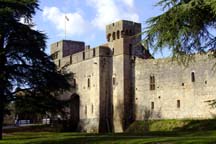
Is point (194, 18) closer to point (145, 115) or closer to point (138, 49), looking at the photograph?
point (145, 115)

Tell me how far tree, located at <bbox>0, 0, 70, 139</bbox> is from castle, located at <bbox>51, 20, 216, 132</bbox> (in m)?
16.1

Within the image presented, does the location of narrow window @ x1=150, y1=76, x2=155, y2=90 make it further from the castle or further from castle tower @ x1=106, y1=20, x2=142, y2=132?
castle tower @ x1=106, y1=20, x2=142, y2=132

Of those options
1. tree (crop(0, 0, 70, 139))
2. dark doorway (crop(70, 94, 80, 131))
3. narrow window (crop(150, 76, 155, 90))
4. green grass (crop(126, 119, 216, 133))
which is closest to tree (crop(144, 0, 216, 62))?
tree (crop(0, 0, 70, 139))

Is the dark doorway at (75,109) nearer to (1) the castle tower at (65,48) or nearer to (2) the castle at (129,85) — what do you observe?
(2) the castle at (129,85)

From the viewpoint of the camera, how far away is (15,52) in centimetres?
3056

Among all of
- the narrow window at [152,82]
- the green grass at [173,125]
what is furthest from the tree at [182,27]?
the narrow window at [152,82]

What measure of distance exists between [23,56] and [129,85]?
22.0 metres

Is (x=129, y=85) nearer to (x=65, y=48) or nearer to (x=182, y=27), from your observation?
(x=65, y=48)

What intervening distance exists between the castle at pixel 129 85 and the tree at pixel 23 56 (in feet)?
52.9

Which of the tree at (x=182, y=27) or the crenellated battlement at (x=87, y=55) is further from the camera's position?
the crenellated battlement at (x=87, y=55)

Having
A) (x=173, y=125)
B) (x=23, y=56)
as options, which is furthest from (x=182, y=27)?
(x=173, y=125)

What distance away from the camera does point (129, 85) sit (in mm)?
51594

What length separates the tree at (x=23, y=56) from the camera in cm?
3005

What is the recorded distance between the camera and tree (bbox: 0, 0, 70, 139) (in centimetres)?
3005
